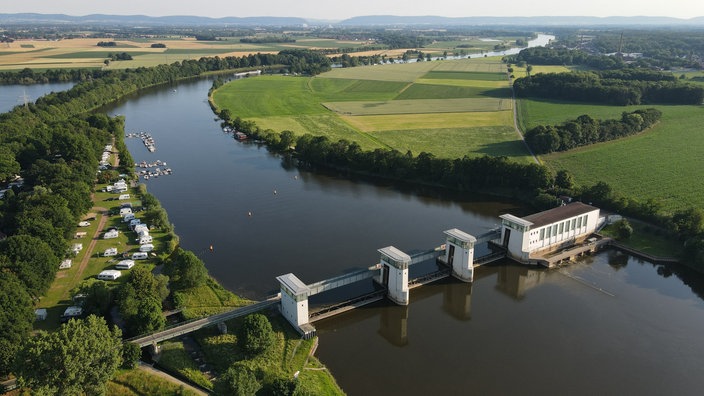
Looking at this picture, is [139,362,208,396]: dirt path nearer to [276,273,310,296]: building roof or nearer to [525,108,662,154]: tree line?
[276,273,310,296]: building roof

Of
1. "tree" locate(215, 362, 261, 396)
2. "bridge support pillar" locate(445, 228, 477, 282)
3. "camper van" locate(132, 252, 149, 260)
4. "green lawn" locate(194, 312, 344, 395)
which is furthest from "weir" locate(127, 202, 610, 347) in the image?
"camper van" locate(132, 252, 149, 260)

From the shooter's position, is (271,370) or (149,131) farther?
(149,131)

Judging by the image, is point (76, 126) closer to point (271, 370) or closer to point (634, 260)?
point (271, 370)

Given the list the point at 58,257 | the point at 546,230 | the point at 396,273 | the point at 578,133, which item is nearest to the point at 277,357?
the point at 396,273

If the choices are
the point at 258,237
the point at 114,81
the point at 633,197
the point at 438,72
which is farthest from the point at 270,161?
the point at 438,72

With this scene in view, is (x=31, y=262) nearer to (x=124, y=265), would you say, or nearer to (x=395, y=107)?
(x=124, y=265)

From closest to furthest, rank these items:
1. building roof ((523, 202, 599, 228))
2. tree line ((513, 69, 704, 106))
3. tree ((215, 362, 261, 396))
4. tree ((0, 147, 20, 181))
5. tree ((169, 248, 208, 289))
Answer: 1. tree ((215, 362, 261, 396))
2. tree ((169, 248, 208, 289))
3. building roof ((523, 202, 599, 228))
4. tree ((0, 147, 20, 181))
5. tree line ((513, 69, 704, 106))

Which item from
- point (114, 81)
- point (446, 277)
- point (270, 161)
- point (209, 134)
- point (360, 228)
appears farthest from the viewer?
point (114, 81)
